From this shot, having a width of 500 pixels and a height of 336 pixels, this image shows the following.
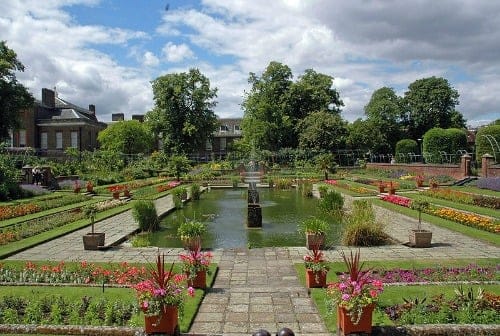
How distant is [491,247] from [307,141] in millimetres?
46234

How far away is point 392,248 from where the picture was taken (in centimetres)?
1300

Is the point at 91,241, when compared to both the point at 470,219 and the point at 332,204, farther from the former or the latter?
the point at 470,219

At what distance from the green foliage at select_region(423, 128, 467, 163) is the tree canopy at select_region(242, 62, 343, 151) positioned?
17743 millimetres

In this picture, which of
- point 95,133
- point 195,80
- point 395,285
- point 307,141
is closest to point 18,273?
point 395,285

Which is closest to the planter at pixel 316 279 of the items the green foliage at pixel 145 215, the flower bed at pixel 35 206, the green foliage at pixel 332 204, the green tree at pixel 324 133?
the green foliage at pixel 145 215

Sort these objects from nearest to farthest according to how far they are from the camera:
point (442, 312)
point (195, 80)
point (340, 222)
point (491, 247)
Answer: point (442, 312)
point (491, 247)
point (340, 222)
point (195, 80)

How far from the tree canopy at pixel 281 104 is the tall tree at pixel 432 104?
35.9ft

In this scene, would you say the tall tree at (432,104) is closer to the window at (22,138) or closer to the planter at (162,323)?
the window at (22,138)

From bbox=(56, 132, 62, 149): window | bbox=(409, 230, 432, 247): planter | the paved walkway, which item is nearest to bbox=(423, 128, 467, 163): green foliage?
the paved walkway

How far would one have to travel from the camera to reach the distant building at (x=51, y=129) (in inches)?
2367

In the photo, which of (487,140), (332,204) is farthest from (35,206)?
(487,140)

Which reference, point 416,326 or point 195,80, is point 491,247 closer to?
point 416,326

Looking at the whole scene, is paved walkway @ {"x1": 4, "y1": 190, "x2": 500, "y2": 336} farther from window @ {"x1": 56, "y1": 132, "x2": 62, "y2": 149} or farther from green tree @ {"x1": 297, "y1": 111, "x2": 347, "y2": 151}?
window @ {"x1": 56, "y1": 132, "x2": 62, "y2": 149}

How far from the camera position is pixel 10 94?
3988 centimetres
